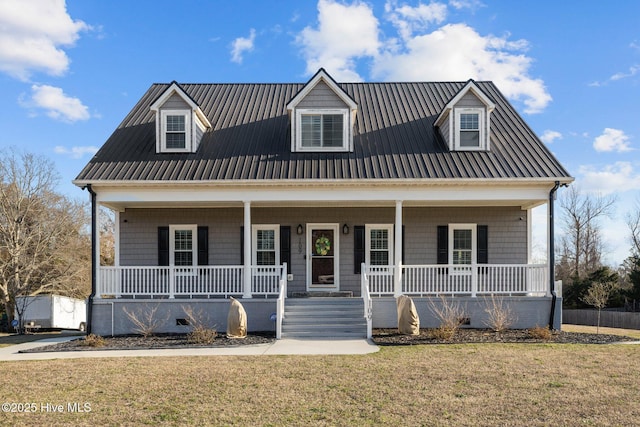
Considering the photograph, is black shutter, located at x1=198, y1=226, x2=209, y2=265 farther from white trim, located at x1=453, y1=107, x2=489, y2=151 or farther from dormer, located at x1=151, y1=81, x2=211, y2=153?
white trim, located at x1=453, y1=107, x2=489, y2=151

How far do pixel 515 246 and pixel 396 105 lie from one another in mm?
6563

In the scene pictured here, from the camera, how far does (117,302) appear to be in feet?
48.8

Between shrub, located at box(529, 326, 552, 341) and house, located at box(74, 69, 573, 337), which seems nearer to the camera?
shrub, located at box(529, 326, 552, 341)

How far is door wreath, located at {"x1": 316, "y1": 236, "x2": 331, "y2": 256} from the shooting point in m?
17.3

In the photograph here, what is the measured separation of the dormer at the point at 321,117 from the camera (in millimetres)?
16562

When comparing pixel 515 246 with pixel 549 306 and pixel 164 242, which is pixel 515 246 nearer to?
pixel 549 306

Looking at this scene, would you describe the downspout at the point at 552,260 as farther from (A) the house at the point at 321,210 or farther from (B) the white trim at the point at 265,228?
(B) the white trim at the point at 265,228

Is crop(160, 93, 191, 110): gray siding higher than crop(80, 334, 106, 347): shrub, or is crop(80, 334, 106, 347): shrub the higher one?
crop(160, 93, 191, 110): gray siding

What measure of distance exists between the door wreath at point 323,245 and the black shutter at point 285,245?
3.13 feet

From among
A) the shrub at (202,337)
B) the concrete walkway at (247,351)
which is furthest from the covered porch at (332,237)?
the concrete walkway at (247,351)

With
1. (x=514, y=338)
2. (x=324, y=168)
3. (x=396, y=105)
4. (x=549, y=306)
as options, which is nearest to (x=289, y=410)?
(x=514, y=338)

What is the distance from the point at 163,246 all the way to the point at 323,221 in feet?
17.4

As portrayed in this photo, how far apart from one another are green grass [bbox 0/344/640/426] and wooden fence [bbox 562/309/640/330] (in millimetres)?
15935

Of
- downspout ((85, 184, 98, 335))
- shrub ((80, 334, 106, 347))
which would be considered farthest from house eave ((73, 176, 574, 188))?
shrub ((80, 334, 106, 347))
